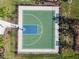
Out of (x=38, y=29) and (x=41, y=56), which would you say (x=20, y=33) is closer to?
(x=38, y=29)

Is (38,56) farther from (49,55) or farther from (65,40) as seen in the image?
(65,40)

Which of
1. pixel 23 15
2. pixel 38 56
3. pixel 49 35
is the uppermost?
pixel 23 15

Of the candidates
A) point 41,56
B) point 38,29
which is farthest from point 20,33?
point 41,56

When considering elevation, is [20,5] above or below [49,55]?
above

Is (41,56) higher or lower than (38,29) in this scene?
lower

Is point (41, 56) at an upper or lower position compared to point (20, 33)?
lower

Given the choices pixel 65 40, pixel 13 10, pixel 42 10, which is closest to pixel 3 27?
pixel 13 10

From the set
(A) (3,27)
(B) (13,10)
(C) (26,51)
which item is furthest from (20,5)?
(C) (26,51)

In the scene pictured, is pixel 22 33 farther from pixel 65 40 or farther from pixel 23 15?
pixel 65 40
